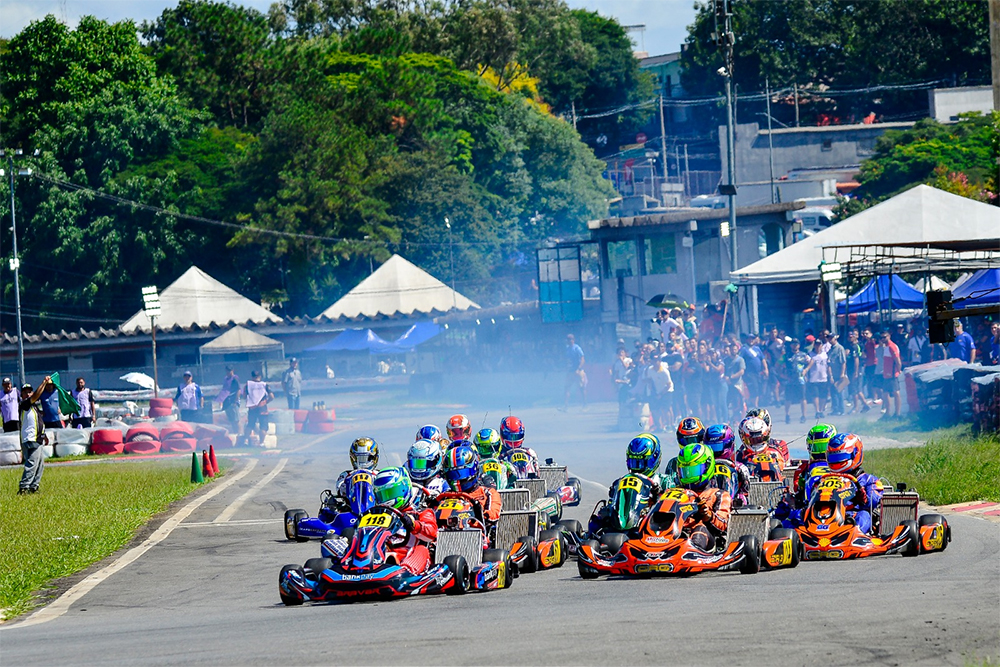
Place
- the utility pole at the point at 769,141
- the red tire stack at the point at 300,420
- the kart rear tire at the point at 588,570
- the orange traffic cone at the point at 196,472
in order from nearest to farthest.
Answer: the kart rear tire at the point at 588,570, the orange traffic cone at the point at 196,472, the red tire stack at the point at 300,420, the utility pole at the point at 769,141

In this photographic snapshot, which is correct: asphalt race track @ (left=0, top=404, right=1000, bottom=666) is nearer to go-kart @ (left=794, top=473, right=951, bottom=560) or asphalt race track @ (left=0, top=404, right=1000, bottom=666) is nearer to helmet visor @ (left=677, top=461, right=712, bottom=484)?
go-kart @ (left=794, top=473, right=951, bottom=560)

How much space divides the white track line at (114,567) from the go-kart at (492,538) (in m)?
3.51

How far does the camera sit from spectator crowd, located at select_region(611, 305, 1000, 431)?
90.2ft

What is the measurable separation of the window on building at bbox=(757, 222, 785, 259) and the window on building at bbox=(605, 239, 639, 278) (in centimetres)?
433

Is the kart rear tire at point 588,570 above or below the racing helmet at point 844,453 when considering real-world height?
below

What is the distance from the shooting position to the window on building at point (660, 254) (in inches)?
1815

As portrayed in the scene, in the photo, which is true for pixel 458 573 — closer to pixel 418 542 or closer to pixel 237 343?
pixel 418 542

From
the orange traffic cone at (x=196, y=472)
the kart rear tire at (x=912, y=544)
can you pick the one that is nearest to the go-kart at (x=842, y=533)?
the kart rear tire at (x=912, y=544)

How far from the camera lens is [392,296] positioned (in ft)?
192

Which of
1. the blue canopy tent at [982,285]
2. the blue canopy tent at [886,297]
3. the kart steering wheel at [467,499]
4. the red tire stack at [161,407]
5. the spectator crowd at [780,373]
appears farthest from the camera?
the red tire stack at [161,407]

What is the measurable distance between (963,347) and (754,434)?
13415 millimetres

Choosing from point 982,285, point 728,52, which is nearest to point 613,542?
point 982,285

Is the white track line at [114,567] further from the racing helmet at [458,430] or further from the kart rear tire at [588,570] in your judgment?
the kart rear tire at [588,570]

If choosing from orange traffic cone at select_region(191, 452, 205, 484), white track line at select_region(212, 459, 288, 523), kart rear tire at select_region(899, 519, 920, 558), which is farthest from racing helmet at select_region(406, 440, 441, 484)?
orange traffic cone at select_region(191, 452, 205, 484)
